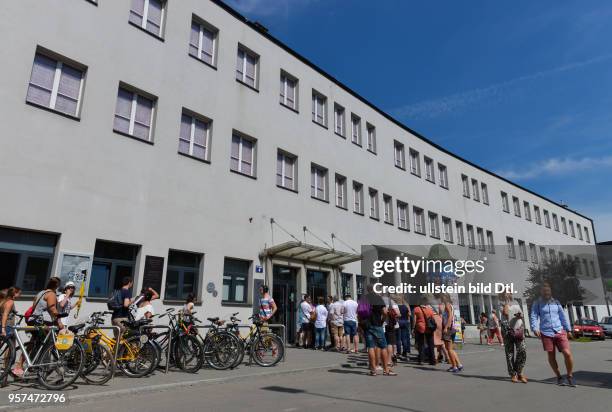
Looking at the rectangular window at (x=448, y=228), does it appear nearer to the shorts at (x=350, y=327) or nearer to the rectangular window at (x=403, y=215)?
the rectangular window at (x=403, y=215)

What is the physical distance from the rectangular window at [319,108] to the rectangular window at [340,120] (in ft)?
3.14

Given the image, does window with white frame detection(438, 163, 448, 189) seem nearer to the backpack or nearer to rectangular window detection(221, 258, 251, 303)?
rectangular window detection(221, 258, 251, 303)

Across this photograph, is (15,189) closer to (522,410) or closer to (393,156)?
(522,410)

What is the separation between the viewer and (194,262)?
1459 centimetres

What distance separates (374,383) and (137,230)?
789 cm

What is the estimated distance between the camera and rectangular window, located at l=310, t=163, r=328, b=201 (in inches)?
803

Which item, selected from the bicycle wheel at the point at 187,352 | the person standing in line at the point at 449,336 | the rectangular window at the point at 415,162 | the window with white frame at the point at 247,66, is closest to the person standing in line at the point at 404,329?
the person standing in line at the point at 449,336

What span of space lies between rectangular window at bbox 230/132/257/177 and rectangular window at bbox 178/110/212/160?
1.19m

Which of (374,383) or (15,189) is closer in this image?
(374,383)

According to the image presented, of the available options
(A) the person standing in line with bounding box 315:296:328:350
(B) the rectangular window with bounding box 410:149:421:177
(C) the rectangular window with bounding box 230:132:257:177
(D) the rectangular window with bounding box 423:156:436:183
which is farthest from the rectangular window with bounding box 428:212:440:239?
(C) the rectangular window with bounding box 230:132:257:177

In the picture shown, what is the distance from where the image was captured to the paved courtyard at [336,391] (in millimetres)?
6598

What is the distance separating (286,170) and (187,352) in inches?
424

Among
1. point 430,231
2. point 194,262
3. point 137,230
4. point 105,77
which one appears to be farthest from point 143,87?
point 430,231

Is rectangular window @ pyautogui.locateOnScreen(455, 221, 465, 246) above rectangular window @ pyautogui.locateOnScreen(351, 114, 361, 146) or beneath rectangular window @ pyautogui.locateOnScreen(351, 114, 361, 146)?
beneath
